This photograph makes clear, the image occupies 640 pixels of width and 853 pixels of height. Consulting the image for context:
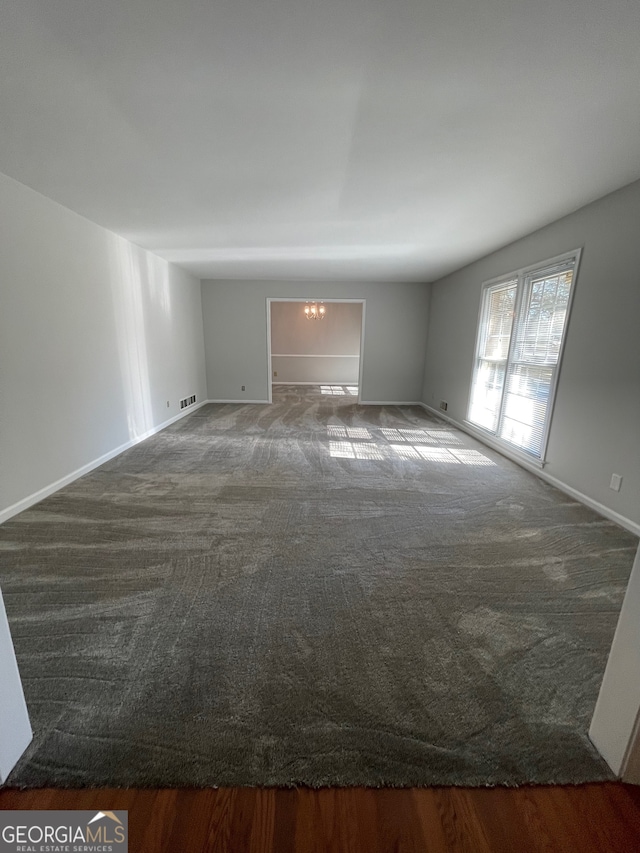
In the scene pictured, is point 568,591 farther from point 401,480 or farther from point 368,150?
point 368,150

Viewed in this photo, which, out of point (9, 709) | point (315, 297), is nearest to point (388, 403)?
point (315, 297)

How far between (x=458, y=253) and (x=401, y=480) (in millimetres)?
3167

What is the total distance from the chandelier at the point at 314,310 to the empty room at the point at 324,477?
4918mm

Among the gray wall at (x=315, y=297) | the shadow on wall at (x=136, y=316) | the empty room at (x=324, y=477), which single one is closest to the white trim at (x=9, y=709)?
the empty room at (x=324, y=477)

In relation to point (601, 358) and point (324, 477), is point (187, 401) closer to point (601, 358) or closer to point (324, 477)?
point (324, 477)

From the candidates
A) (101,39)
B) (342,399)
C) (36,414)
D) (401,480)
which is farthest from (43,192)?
(342,399)

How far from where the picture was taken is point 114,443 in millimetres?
3932

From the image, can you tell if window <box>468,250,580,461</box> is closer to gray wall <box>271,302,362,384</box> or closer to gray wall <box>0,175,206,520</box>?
gray wall <box>0,175,206,520</box>

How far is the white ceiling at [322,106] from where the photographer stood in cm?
123

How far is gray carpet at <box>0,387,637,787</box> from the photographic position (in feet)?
3.56

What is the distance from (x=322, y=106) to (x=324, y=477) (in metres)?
2.64

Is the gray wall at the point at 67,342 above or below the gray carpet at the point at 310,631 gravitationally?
above

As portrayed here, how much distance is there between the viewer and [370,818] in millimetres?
950

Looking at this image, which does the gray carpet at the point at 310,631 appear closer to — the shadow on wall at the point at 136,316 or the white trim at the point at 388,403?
the shadow on wall at the point at 136,316
